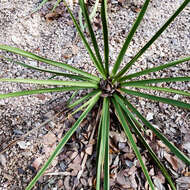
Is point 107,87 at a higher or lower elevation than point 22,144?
higher

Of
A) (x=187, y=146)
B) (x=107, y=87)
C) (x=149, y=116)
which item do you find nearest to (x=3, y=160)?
(x=107, y=87)

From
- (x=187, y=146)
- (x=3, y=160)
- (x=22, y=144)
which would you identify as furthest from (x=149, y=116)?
(x=3, y=160)

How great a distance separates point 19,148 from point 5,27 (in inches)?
36.8

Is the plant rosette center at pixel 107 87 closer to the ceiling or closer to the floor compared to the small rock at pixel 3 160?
closer to the ceiling

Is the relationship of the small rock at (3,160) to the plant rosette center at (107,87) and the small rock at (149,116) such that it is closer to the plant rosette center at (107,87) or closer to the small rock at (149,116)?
the plant rosette center at (107,87)

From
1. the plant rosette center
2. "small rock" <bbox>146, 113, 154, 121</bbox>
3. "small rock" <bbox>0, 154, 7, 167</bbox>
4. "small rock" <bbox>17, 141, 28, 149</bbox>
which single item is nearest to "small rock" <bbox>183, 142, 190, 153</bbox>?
"small rock" <bbox>146, 113, 154, 121</bbox>

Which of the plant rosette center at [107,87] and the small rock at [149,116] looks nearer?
the plant rosette center at [107,87]

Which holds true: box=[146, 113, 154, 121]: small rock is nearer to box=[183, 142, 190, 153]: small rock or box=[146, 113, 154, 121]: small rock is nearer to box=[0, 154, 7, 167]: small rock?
box=[183, 142, 190, 153]: small rock

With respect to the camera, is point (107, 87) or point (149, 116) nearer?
point (107, 87)

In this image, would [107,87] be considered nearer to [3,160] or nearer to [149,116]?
[149,116]

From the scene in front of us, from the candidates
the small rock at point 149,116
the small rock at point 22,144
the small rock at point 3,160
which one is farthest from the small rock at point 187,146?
the small rock at point 3,160

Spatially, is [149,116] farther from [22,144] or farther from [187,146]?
[22,144]

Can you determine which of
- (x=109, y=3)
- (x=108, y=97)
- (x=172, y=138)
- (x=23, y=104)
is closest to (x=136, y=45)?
(x=109, y=3)

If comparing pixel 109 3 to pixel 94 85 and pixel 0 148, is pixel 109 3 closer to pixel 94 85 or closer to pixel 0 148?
pixel 94 85
